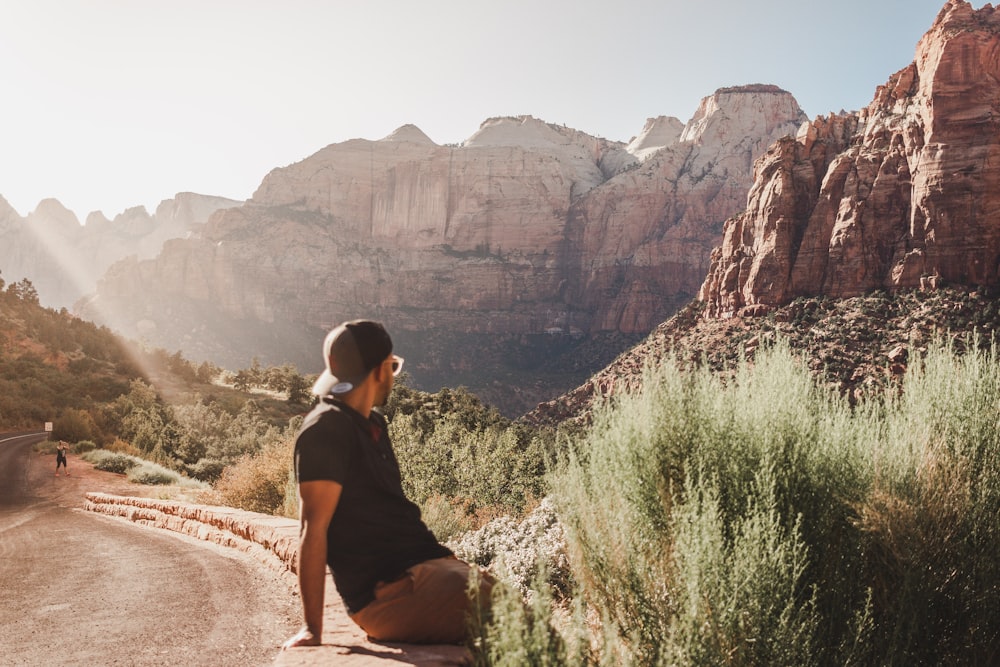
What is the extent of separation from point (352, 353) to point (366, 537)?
2.51 ft

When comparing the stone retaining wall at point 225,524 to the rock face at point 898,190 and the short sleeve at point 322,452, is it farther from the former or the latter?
the rock face at point 898,190

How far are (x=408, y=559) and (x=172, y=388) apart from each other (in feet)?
136

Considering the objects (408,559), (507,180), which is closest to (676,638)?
(408,559)

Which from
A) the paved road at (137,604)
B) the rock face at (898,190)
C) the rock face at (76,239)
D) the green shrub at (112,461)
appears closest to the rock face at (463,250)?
the rock face at (898,190)

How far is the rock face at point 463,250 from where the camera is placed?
110 metres

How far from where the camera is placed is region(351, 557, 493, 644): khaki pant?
2633 mm

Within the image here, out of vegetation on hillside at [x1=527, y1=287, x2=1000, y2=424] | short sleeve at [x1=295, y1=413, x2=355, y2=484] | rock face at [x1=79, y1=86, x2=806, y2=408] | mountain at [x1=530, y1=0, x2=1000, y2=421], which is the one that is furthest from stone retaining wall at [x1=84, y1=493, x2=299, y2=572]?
rock face at [x1=79, y1=86, x2=806, y2=408]

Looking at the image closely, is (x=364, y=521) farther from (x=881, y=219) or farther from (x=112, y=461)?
(x=881, y=219)

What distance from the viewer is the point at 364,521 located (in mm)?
2658

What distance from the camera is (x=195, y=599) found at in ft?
17.5

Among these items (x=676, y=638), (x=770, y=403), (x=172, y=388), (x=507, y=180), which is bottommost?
(x=172, y=388)

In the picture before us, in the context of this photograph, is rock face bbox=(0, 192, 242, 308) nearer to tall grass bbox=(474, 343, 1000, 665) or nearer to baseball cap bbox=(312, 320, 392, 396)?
tall grass bbox=(474, 343, 1000, 665)

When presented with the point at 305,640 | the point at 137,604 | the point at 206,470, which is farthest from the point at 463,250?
the point at 305,640

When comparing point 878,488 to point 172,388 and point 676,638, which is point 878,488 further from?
point 172,388
